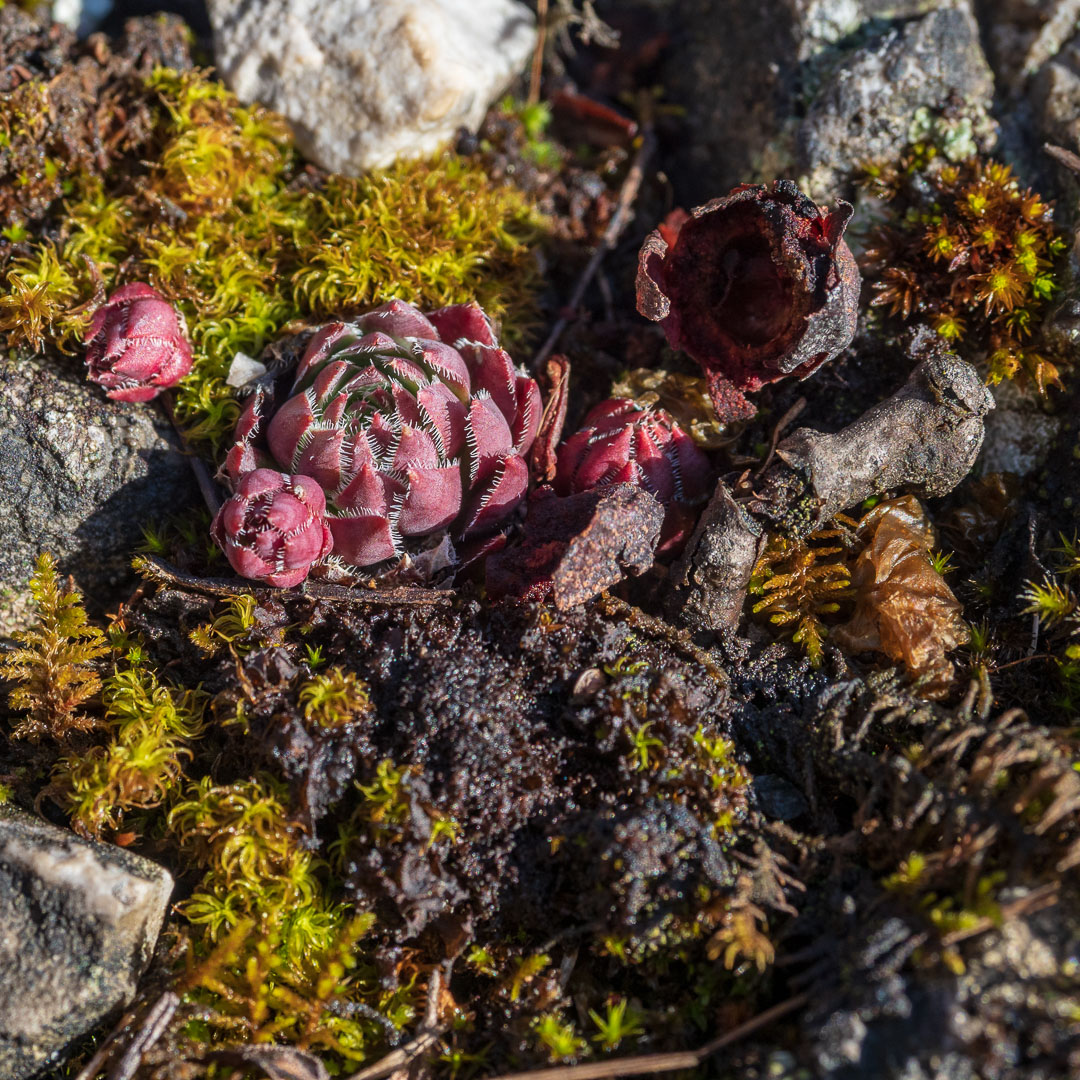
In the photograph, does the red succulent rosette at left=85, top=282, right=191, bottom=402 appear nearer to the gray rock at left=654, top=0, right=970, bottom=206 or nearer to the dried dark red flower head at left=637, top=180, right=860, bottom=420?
the dried dark red flower head at left=637, top=180, right=860, bottom=420

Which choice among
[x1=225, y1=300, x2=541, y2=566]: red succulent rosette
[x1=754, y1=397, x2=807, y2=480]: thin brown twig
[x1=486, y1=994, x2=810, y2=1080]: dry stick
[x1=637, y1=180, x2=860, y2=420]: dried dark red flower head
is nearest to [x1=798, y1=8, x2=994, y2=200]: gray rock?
[x1=637, y1=180, x2=860, y2=420]: dried dark red flower head

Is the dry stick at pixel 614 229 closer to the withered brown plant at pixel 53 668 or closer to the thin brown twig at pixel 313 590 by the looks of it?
the thin brown twig at pixel 313 590

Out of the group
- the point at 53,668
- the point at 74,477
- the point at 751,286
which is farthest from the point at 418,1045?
the point at 751,286

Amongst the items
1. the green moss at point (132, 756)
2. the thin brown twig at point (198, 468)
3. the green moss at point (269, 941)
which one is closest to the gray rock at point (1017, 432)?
the green moss at point (269, 941)

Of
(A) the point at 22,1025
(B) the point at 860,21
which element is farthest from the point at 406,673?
(B) the point at 860,21

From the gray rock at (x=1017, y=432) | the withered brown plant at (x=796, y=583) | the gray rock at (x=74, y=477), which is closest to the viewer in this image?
the withered brown plant at (x=796, y=583)
